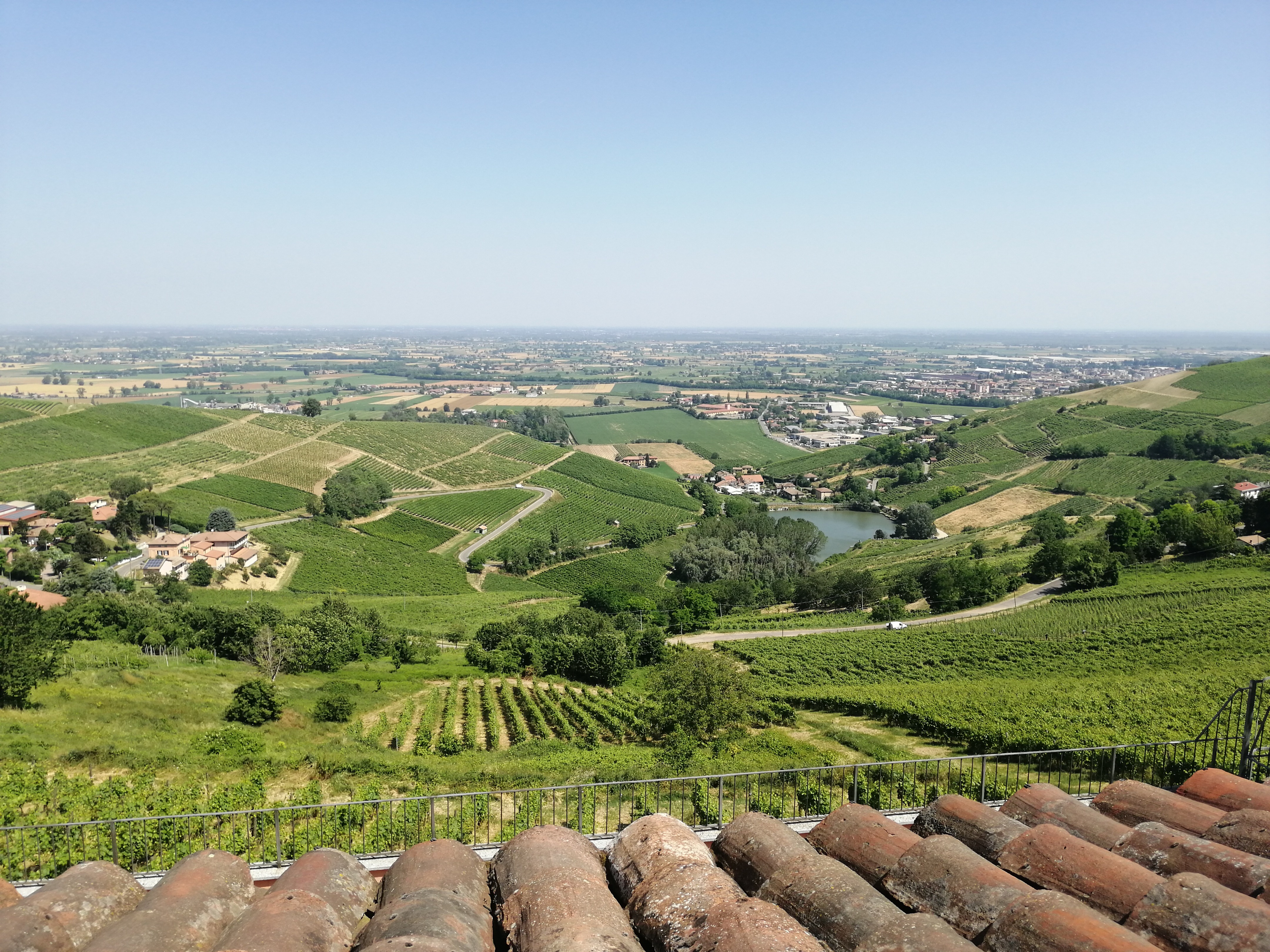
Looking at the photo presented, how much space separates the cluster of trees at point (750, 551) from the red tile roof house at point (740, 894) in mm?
56682

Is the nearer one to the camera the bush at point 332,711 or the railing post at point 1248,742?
the railing post at point 1248,742

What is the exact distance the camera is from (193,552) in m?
58.2

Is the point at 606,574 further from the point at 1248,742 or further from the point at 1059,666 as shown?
the point at 1248,742

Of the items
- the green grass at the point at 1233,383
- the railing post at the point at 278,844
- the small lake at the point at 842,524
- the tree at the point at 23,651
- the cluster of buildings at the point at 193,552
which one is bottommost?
the small lake at the point at 842,524

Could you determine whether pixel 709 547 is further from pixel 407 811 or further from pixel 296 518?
pixel 407 811

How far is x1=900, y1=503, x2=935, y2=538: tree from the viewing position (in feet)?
282

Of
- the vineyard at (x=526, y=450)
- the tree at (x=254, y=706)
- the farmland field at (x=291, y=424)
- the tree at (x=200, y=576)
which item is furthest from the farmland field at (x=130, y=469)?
the tree at (x=254, y=706)

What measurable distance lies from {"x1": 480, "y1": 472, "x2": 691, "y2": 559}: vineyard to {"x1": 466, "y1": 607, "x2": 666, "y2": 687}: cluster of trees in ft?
101

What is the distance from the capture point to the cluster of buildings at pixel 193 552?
55406mm

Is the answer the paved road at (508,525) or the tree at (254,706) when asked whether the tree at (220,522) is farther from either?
the tree at (254,706)

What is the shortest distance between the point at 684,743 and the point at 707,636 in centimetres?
2808

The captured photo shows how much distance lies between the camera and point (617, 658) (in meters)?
36.0

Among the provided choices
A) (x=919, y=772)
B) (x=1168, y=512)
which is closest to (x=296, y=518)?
(x=919, y=772)

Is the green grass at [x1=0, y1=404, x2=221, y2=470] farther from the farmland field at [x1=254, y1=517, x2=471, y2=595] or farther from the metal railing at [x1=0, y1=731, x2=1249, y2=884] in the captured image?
the metal railing at [x1=0, y1=731, x2=1249, y2=884]
